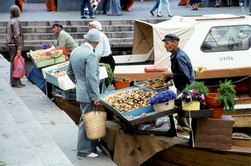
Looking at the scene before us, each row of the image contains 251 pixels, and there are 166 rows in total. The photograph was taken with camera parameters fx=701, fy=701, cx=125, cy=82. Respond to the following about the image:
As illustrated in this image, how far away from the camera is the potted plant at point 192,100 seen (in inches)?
330

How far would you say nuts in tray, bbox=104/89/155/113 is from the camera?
905 cm

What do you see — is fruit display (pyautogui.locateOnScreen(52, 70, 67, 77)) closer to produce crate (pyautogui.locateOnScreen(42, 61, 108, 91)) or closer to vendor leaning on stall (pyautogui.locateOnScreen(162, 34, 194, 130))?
produce crate (pyautogui.locateOnScreen(42, 61, 108, 91))

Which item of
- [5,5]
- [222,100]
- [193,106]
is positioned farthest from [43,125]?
[5,5]

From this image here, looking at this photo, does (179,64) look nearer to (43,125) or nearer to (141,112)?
(141,112)

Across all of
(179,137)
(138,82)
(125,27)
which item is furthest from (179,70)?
(125,27)

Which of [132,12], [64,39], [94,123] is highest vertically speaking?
[64,39]

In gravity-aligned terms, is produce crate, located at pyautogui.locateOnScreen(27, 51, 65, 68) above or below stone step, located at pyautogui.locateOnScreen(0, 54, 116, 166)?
above

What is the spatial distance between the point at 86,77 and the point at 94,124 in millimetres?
656

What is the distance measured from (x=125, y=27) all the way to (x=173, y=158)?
11579 mm

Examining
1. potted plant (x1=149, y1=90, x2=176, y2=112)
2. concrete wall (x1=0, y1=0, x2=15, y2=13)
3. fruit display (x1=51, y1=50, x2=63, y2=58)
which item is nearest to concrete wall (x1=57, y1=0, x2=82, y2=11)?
concrete wall (x1=0, y1=0, x2=15, y2=13)

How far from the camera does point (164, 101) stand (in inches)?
335

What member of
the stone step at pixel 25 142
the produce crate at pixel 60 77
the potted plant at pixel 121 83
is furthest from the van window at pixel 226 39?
the stone step at pixel 25 142

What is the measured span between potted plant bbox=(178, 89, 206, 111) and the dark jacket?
4.71 feet

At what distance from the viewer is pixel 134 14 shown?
23.6m
